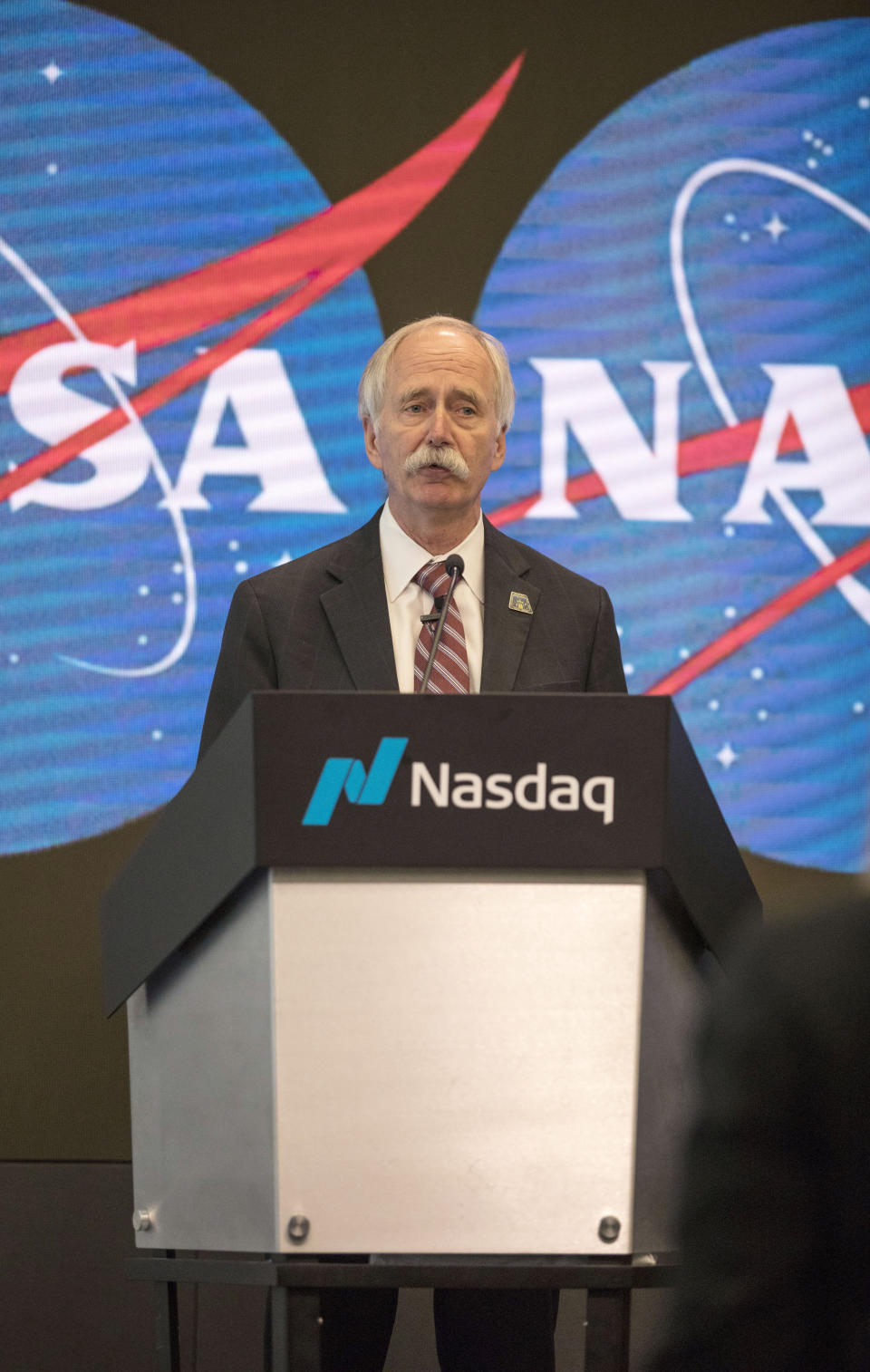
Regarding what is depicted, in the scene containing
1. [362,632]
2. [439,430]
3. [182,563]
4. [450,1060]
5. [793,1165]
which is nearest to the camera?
[793,1165]

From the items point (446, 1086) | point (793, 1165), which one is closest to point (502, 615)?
point (446, 1086)

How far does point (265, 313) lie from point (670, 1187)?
227cm

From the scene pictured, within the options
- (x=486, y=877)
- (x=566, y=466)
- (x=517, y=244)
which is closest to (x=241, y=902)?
(x=486, y=877)

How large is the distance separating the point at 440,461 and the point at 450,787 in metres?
0.99

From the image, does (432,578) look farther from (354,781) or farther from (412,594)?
(354,781)

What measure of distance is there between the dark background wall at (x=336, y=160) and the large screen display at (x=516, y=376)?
0.05 m

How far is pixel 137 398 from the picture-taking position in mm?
2979

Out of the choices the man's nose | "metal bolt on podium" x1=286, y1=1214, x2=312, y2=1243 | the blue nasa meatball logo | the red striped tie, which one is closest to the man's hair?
the man's nose

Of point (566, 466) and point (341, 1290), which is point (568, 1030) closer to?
point (341, 1290)

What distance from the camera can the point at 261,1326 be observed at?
2.91 meters

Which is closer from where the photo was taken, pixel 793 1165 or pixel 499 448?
pixel 793 1165

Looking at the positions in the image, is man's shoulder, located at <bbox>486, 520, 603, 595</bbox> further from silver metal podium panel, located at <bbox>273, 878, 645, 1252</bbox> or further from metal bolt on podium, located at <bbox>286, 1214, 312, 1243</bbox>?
metal bolt on podium, located at <bbox>286, 1214, 312, 1243</bbox>

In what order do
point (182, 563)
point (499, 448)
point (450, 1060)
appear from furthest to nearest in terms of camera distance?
point (182, 563)
point (499, 448)
point (450, 1060)

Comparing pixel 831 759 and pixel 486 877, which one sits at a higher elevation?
pixel 831 759
